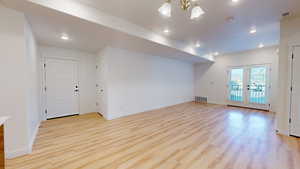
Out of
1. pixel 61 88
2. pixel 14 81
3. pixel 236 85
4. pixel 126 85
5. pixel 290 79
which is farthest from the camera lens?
pixel 236 85

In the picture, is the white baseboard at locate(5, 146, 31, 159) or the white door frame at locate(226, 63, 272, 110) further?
the white door frame at locate(226, 63, 272, 110)

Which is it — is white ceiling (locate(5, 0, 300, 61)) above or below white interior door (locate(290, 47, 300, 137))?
above

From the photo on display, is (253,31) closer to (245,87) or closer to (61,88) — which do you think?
(245,87)

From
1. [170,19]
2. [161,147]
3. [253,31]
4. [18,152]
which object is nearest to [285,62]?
[253,31]

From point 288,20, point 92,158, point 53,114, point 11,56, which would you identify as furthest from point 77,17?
point 288,20

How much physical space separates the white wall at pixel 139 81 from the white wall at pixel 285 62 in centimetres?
399

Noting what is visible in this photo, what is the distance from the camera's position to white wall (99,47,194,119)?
427 centimetres

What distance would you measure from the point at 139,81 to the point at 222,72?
479 cm

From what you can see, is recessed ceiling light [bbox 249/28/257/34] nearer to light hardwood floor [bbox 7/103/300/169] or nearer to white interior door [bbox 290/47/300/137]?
white interior door [bbox 290/47/300/137]

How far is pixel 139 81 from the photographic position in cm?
510

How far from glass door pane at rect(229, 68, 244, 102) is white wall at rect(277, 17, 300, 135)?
3.43 m

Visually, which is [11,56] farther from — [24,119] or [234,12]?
[234,12]

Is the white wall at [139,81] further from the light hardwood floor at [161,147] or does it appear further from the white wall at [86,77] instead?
the light hardwood floor at [161,147]

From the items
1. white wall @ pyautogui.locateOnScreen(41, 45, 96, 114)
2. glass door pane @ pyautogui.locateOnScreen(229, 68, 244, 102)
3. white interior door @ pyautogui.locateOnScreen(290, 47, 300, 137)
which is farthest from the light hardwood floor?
glass door pane @ pyautogui.locateOnScreen(229, 68, 244, 102)
